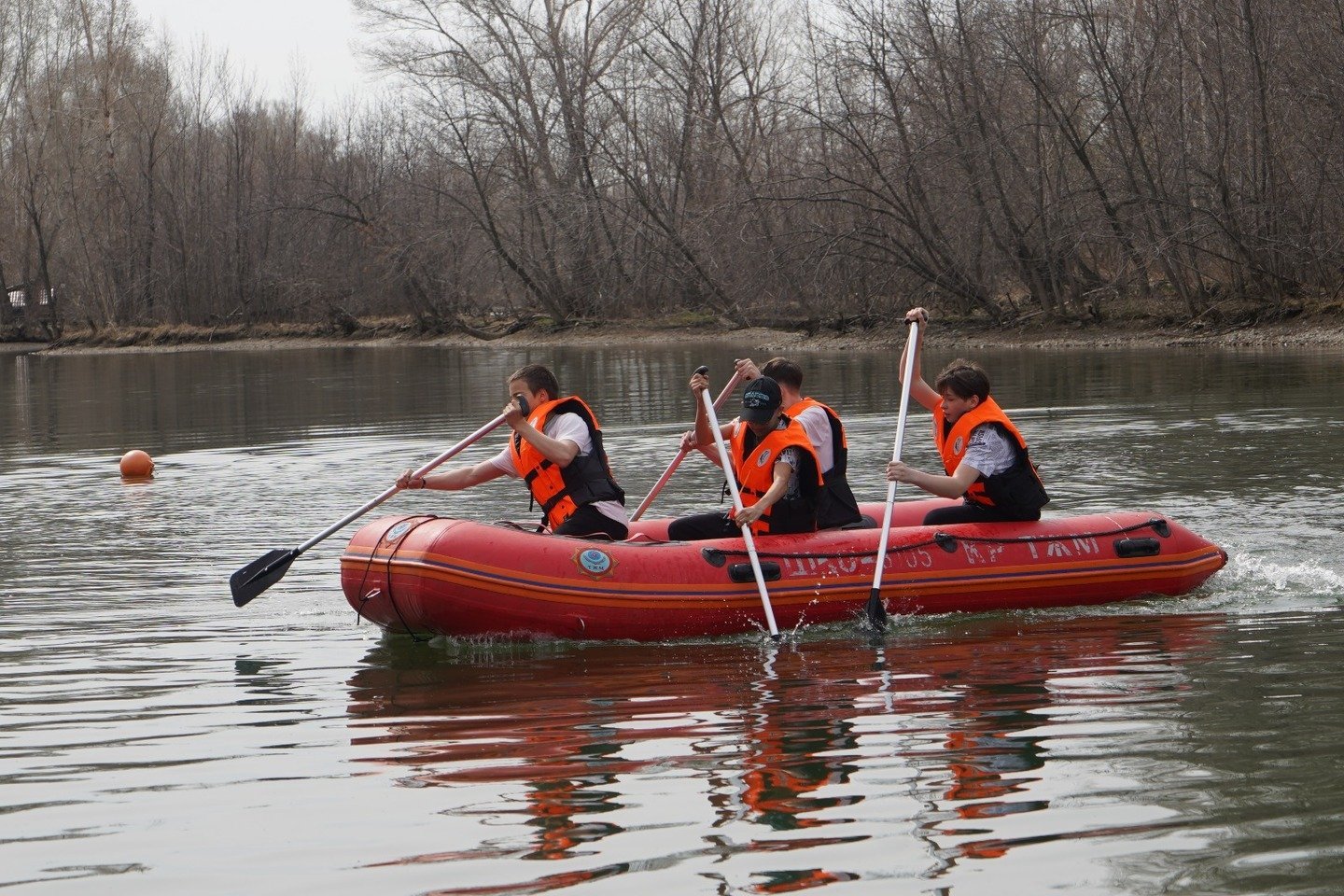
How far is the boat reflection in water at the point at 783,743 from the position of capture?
14.0ft

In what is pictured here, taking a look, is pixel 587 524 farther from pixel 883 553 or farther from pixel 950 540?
pixel 950 540

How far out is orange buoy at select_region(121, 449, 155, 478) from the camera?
48.9 feet

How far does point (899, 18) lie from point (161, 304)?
28561 mm

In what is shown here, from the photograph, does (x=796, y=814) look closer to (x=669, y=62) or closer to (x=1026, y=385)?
(x=1026, y=385)

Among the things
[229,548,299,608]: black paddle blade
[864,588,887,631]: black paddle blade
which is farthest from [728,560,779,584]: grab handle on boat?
[229,548,299,608]: black paddle blade

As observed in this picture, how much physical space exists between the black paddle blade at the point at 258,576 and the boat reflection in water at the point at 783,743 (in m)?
0.93

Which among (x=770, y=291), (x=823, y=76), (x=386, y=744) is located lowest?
(x=386, y=744)

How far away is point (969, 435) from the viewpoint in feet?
26.4

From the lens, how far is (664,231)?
38.8 metres

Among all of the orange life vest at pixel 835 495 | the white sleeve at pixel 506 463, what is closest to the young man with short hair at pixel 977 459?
the orange life vest at pixel 835 495

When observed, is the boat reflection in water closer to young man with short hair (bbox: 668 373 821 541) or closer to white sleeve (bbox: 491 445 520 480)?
young man with short hair (bbox: 668 373 821 541)

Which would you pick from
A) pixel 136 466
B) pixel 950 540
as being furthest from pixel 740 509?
pixel 136 466

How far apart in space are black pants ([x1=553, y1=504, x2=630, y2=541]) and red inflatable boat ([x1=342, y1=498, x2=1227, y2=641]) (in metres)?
0.19

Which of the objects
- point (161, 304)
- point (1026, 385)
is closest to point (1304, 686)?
point (1026, 385)
